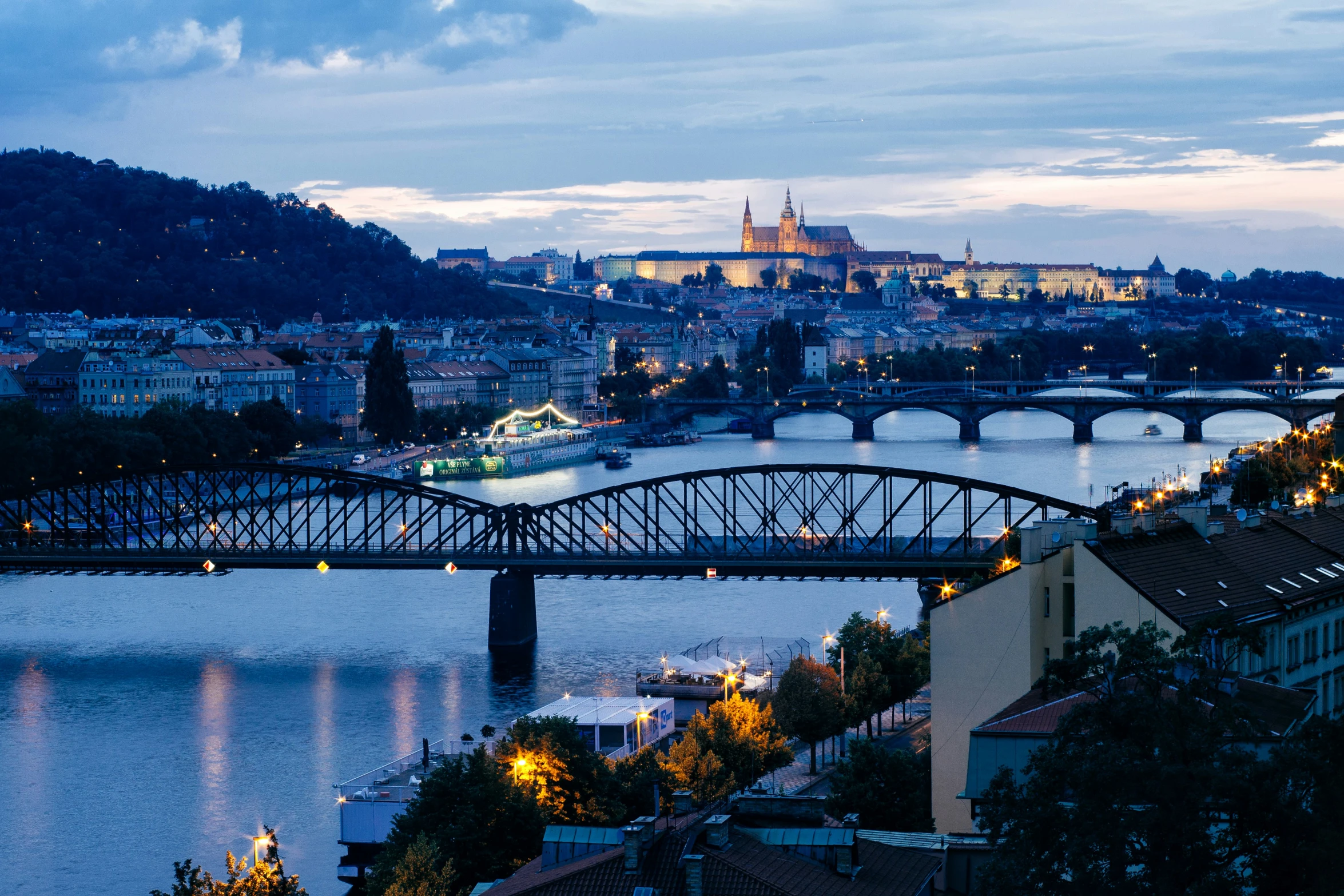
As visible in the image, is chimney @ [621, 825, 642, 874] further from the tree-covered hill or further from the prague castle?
the prague castle

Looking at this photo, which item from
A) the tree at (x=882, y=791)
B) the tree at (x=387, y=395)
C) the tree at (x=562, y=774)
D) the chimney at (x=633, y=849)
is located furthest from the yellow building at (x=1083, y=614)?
the tree at (x=387, y=395)

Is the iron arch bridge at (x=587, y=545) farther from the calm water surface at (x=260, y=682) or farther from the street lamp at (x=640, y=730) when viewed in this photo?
the street lamp at (x=640, y=730)

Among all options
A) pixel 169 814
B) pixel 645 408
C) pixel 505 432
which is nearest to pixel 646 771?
pixel 169 814

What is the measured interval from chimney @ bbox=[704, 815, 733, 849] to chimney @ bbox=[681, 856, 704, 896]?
0.18m

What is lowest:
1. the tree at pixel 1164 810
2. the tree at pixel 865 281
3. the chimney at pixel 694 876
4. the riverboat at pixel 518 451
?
the riverboat at pixel 518 451

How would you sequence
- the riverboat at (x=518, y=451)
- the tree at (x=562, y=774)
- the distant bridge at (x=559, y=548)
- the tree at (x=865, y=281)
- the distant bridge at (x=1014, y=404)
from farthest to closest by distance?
the tree at (x=865, y=281) < the distant bridge at (x=1014, y=404) < the riverboat at (x=518, y=451) < the distant bridge at (x=559, y=548) < the tree at (x=562, y=774)

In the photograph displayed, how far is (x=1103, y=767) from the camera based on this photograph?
285 inches

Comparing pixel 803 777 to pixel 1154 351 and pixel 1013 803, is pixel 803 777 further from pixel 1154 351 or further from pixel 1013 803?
pixel 1154 351

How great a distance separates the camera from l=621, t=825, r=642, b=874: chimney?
26.9 feet

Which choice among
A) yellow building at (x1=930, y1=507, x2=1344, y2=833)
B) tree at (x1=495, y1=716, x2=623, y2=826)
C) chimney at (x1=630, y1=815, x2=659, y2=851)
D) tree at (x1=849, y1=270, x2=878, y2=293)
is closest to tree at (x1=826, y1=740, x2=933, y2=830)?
yellow building at (x1=930, y1=507, x2=1344, y2=833)

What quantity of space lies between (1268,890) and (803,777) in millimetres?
9829

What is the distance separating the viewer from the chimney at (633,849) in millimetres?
8195

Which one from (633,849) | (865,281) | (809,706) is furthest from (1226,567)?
(865,281)

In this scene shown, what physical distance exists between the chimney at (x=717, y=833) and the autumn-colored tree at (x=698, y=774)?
6285mm
